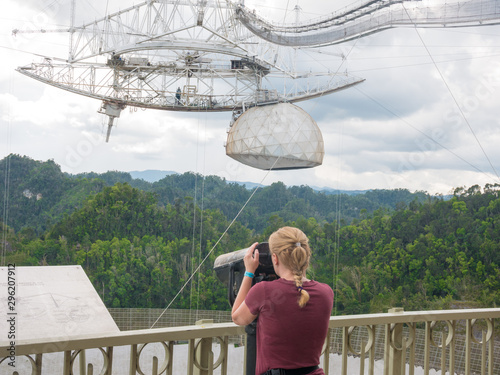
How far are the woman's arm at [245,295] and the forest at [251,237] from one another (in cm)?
1128

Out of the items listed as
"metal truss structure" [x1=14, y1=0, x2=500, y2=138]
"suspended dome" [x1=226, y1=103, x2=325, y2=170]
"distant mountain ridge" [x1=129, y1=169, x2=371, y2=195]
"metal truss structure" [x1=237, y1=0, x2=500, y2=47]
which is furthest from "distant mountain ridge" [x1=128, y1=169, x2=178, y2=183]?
"metal truss structure" [x1=237, y1=0, x2=500, y2=47]

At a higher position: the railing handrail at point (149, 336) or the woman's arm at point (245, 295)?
the woman's arm at point (245, 295)

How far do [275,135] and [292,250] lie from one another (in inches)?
308

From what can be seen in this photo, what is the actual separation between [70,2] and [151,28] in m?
3.14

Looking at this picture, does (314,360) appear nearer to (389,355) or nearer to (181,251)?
(389,355)

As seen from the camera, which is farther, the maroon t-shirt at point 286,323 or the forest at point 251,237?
the forest at point 251,237

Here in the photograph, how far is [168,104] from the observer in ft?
32.3

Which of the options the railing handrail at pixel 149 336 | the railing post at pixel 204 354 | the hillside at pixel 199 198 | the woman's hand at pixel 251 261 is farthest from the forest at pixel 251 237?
the woman's hand at pixel 251 261

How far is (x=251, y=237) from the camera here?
44.2 ft

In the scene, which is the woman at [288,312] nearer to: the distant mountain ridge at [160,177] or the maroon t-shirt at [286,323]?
the maroon t-shirt at [286,323]

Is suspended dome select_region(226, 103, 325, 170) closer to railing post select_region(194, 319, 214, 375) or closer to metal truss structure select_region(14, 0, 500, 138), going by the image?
Answer: metal truss structure select_region(14, 0, 500, 138)

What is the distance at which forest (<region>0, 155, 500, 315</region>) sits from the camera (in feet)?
44.7

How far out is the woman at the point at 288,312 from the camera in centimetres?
134

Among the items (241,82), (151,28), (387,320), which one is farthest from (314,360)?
(241,82)
